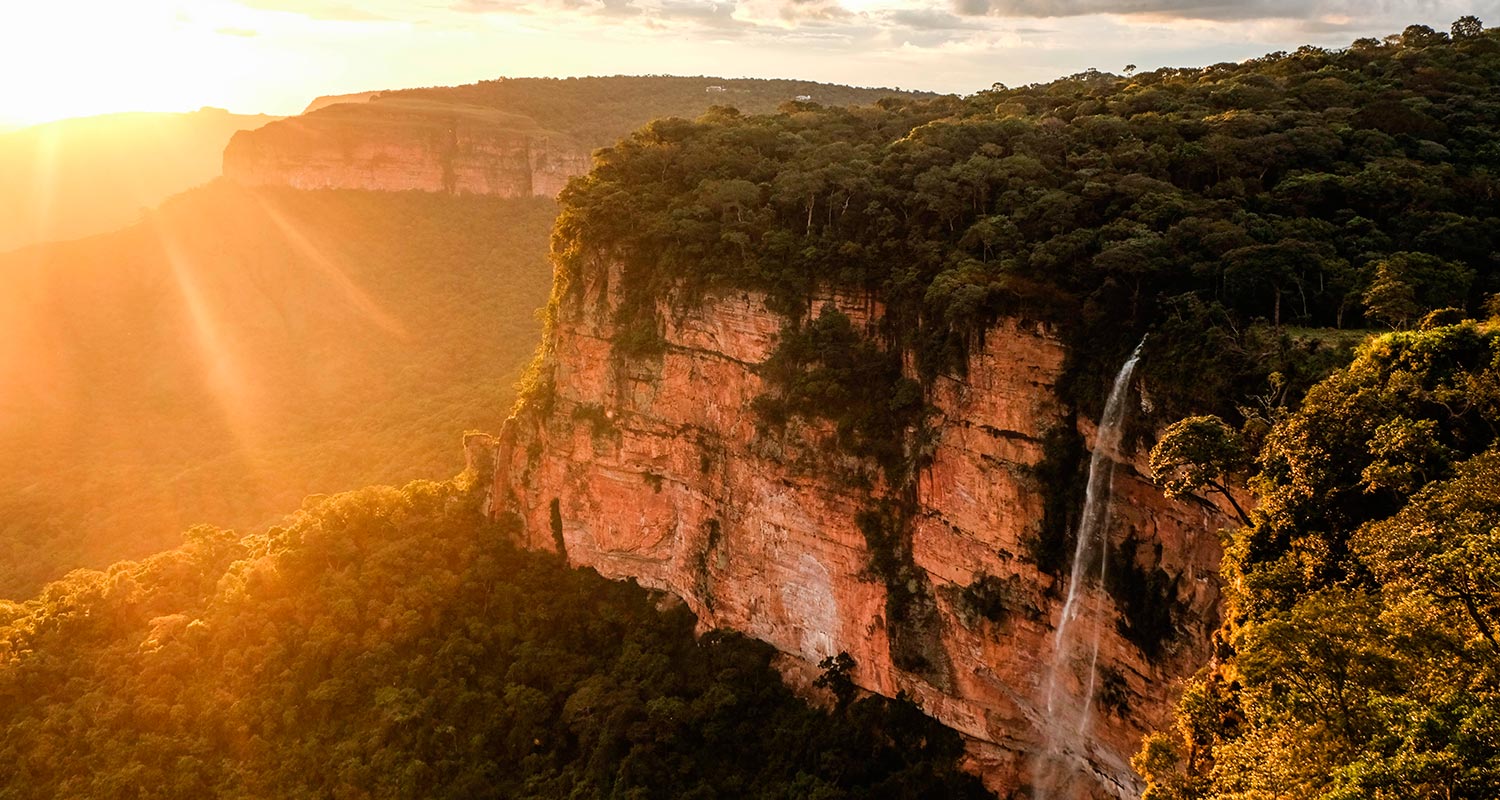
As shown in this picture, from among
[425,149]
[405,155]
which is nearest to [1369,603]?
[425,149]

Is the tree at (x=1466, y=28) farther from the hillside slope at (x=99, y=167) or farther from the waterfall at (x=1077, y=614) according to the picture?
the hillside slope at (x=99, y=167)

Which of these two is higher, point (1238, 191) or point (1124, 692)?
point (1238, 191)

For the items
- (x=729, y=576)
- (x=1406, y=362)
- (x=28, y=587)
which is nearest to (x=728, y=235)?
(x=729, y=576)

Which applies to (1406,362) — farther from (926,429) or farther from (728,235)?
(728,235)

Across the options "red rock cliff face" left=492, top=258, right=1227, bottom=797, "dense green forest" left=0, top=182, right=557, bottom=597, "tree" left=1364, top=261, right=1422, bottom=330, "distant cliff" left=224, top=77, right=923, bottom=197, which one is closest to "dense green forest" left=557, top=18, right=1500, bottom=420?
"tree" left=1364, top=261, right=1422, bottom=330

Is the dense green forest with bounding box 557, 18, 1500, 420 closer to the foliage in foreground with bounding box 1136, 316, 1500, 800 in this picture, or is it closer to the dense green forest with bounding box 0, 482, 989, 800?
the foliage in foreground with bounding box 1136, 316, 1500, 800
